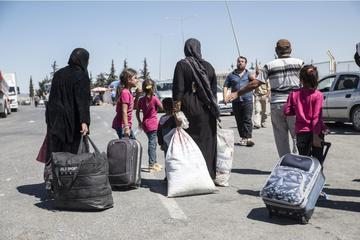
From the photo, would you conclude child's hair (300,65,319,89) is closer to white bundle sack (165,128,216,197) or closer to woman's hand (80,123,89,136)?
white bundle sack (165,128,216,197)

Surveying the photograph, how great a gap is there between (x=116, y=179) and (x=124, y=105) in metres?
1.24

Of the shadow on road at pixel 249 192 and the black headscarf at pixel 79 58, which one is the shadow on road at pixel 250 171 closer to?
the shadow on road at pixel 249 192

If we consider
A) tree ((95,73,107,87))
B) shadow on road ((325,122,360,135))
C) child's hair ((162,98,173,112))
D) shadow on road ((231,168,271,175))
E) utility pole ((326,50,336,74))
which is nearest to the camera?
child's hair ((162,98,173,112))

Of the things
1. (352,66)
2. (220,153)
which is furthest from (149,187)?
(352,66)

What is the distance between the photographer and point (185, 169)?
5973mm

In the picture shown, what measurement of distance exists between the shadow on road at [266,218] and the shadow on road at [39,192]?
A: 90.8 inches

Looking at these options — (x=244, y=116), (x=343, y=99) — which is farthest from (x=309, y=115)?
(x=343, y=99)

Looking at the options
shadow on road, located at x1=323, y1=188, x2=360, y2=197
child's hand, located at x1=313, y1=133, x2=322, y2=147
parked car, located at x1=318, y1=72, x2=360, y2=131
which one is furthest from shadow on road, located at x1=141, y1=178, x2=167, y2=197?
parked car, located at x1=318, y1=72, x2=360, y2=131

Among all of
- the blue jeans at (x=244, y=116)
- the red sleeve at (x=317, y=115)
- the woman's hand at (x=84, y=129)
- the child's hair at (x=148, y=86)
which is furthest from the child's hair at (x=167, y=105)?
the blue jeans at (x=244, y=116)

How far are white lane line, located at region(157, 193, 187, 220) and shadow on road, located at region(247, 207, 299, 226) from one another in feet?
2.35

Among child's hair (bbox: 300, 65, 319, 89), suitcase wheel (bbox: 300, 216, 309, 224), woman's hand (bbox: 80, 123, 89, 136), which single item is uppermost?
child's hair (bbox: 300, 65, 319, 89)

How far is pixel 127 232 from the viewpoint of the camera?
4633mm

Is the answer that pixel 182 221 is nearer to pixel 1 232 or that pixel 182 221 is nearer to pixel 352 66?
pixel 1 232

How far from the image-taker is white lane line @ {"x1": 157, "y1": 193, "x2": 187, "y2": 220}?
16.9 feet
